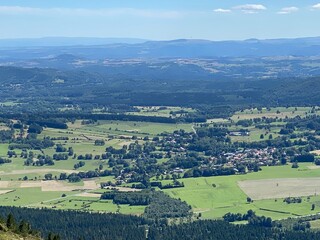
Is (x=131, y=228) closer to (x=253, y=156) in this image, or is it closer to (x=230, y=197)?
(x=230, y=197)

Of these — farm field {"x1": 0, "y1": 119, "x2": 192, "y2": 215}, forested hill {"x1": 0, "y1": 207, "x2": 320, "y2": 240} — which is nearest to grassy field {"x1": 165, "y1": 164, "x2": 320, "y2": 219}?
forested hill {"x1": 0, "y1": 207, "x2": 320, "y2": 240}

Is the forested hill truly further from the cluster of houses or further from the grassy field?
the cluster of houses

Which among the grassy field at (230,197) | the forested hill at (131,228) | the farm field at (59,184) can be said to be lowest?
the farm field at (59,184)

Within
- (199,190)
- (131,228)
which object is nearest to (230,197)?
(199,190)

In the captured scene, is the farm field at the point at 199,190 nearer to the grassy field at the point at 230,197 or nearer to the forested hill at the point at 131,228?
the grassy field at the point at 230,197

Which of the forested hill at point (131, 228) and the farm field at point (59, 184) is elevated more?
the forested hill at point (131, 228)

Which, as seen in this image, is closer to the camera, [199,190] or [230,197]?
[230,197]

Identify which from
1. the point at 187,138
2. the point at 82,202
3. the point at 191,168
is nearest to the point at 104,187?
the point at 82,202

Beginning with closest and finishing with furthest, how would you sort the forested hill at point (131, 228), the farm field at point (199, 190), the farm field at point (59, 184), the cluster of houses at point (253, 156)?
the forested hill at point (131, 228) < the farm field at point (199, 190) < the farm field at point (59, 184) < the cluster of houses at point (253, 156)

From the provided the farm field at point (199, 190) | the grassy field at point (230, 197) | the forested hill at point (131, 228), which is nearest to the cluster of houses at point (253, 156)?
the farm field at point (199, 190)
